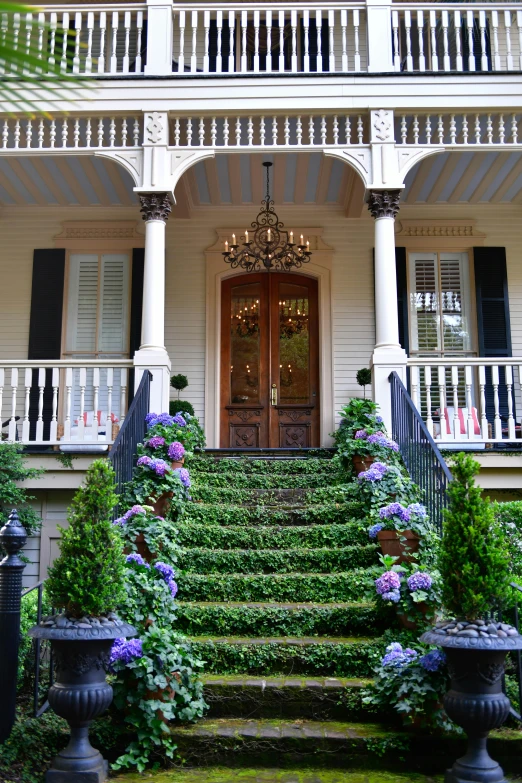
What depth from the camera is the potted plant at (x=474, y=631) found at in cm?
355

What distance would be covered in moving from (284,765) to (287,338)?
7.16 m

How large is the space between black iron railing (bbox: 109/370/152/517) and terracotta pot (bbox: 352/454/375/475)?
2.09 metres

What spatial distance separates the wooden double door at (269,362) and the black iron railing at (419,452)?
264cm

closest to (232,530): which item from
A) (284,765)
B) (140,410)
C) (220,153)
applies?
(140,410)

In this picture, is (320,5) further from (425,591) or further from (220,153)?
(425,591)

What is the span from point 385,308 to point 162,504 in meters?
3.38

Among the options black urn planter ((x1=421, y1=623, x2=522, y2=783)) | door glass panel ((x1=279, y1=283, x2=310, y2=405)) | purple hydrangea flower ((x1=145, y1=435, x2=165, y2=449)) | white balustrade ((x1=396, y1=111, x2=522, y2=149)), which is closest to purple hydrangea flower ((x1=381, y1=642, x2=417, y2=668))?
black urn planter ((x1=421, y1=623, x2=522, y2=783))

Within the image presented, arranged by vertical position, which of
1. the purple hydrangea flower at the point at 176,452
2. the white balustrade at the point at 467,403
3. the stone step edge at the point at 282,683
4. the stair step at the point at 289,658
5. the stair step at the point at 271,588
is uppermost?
the white balustrade at the point at 467,403

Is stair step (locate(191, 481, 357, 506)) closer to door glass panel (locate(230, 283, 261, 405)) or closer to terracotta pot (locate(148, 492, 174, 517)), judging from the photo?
terracotta pot (locate(148, 492, 174, 517))

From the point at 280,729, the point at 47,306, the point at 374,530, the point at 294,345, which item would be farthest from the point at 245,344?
the point at 280,729

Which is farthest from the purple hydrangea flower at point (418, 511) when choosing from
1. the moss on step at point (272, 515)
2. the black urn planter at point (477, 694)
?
the black urn planter at point (477, 694)

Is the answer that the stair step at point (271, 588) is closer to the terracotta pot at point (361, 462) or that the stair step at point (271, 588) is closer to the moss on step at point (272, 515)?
the moss on step at point (272, 515)

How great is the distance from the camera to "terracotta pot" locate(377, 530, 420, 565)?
540 centimetres

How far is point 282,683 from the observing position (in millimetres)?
4562
